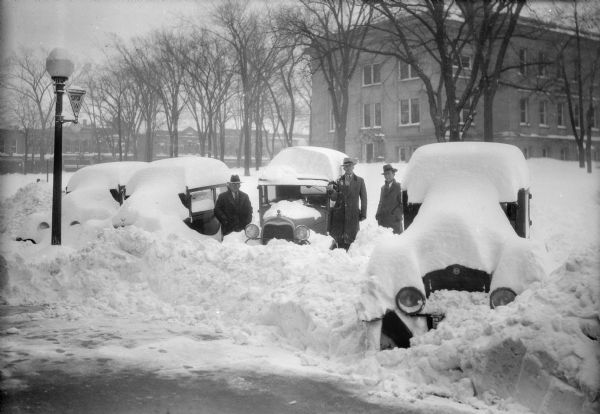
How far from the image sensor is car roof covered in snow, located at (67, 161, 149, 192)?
15.0m

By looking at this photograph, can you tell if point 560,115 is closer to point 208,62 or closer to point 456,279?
point 208,62

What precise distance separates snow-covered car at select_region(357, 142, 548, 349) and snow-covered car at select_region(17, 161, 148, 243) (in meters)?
8.93

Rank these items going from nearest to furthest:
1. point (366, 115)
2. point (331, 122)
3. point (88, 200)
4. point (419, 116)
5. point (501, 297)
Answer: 1. point (501, 297)
2. point (88, 200)
3. point (419, 116)
4. point (366, 115)
5. point (331, 122)

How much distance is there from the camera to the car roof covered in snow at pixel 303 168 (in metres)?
12.0

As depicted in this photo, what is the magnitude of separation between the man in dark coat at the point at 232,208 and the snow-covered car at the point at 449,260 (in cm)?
517

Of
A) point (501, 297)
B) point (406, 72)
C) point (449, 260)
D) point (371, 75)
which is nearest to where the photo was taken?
point (501, 297)

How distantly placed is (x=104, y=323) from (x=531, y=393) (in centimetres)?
527

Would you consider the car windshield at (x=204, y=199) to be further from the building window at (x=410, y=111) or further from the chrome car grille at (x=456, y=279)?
the building window at (x=410, y=111)

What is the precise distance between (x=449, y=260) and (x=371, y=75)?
42.5 meters

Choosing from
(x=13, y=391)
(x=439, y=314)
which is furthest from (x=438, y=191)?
(x=13, y=391)

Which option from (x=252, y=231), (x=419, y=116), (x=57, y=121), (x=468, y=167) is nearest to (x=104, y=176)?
(x=57, y=121)

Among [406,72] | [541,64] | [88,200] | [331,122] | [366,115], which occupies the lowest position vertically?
[88,200]

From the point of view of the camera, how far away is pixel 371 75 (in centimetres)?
4650

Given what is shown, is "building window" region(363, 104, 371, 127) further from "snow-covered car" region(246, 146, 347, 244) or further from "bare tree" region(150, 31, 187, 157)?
"snow-covered car" region(246, 146, 347, 244)
